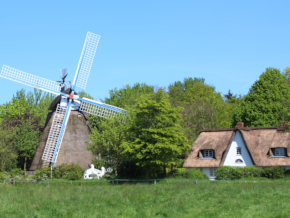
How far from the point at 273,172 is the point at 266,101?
18.4 m

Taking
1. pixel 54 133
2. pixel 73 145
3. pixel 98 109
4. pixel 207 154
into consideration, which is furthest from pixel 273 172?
pixel 54 133

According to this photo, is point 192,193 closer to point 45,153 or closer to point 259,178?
point 259,178

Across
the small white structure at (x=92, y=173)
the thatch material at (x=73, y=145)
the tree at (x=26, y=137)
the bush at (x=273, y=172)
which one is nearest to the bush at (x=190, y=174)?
the bush at (x=273, y=172)

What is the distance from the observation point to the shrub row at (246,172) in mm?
40281

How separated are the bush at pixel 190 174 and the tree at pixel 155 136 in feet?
3.76

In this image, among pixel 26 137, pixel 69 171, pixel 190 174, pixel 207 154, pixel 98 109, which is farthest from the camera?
pixel 26 137

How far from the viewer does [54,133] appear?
44469 millimetres

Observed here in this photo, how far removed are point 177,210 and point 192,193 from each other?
4122mm

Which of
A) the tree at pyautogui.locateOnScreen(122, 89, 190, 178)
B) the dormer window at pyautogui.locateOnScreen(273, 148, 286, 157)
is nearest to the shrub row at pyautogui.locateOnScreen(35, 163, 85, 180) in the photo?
the tree at pyautogui.locateOnScreen(122, 89, 190, 178)

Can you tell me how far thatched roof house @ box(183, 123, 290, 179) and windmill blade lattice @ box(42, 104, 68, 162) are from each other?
13.6m

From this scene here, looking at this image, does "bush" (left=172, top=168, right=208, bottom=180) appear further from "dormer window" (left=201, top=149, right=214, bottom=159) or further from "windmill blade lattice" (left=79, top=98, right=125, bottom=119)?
"windmill blade lattice" (left=79, top=98, right=125, bottom=119)

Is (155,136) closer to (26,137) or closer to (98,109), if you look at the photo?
(98,109)

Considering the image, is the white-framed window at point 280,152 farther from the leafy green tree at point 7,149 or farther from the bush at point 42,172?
the leafy green tree at point 7,149

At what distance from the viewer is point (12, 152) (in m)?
52.2
